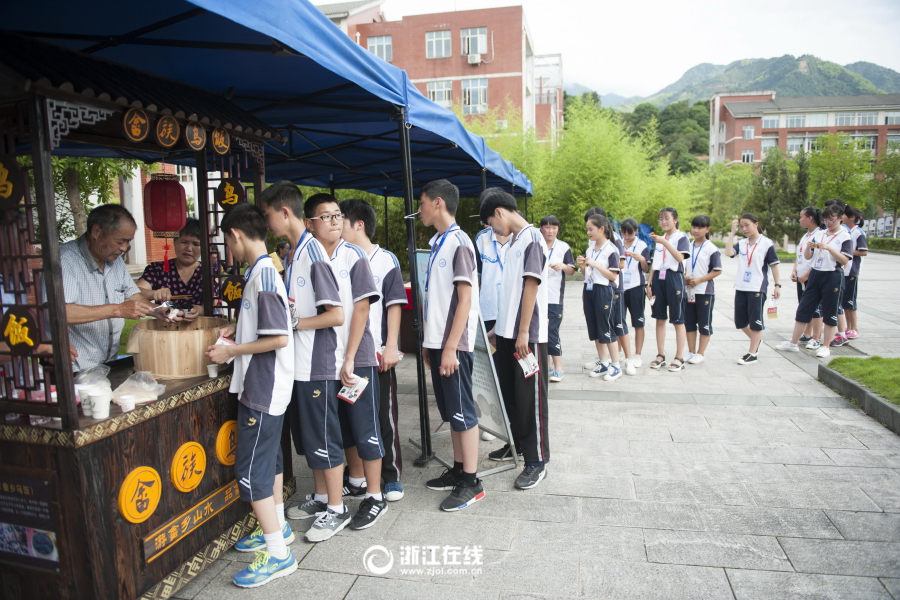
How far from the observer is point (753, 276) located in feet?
20.1

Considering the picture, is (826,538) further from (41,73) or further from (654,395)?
(41,73)

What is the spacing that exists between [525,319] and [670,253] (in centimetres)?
336

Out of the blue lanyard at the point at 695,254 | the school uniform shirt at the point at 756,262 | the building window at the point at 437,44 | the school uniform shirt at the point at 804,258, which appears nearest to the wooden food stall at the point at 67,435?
the blue lanyard at the point at 695,254

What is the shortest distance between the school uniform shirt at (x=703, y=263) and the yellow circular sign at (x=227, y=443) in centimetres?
501

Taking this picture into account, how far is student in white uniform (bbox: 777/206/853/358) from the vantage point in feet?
21.1

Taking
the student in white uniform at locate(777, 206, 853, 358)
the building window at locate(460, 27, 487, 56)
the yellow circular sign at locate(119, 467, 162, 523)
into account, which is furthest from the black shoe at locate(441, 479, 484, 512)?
the building window at locate(460, 27, 487, 56)

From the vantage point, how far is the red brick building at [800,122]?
54500mm

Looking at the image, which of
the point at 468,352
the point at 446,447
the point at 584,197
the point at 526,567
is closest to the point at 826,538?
the point at 526,567

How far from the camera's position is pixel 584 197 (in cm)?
1439

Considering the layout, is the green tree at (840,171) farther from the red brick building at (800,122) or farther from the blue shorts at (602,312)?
the blue shorts at (602,312)

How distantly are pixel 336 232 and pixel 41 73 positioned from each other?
1.33 metres

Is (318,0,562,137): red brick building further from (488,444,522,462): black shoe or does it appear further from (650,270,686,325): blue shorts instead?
(488,444,522,462): black shoe

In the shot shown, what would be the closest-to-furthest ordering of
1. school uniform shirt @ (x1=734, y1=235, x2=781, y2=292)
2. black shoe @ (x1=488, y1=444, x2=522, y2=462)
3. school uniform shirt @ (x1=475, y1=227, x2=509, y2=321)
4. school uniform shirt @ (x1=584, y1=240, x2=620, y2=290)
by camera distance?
school uniform shirt @ (x1=475, y1=227, x2=509, y2=321) < black shoe @ (x1=488, y1=444, x2=522, y2=462) < school uniform shirt @ (x1=584, y1=240, x2=620, y2=290) < school uniform shirt @ (x1=734, y1=235, x2=781, y2=292)

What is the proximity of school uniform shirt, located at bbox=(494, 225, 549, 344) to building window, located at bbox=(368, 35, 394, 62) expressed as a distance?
30.8 m
